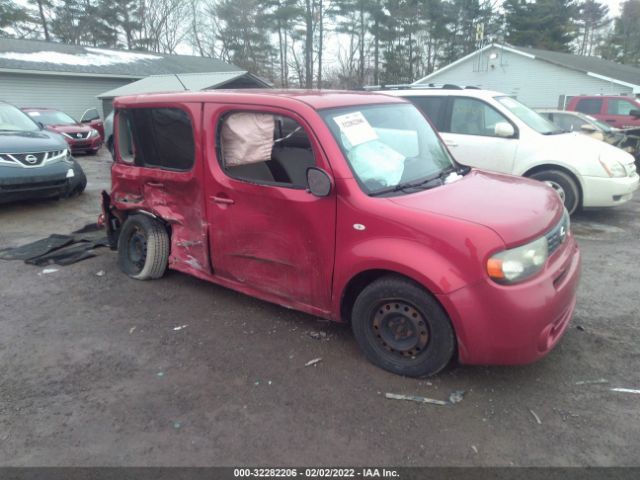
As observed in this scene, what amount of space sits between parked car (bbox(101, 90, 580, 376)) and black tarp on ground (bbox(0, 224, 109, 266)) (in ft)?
5.87

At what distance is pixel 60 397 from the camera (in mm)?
3086

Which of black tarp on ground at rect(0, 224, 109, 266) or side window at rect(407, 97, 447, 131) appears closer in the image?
black tarp on ground at rect(0, 224, 109, 266)

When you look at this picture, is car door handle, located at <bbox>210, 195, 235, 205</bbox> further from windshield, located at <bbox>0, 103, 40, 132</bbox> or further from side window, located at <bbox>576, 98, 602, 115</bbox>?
side window, located at <bbox>576, 98, 602, 115</bbox>

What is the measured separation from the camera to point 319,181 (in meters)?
3.15

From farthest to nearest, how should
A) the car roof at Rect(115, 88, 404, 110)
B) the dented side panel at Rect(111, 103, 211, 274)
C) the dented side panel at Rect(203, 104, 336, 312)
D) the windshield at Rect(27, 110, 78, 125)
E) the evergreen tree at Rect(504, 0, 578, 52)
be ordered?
1. the evergreen tree at Rect(504, 0, 578, 52)
2. the windshield at Rect(27, 110, 78, 125)
3. the dented side panel at Rect(111, 103, 211, 274)
4. the car roof at Rect(115, 88, 404, 110)
5. the dented side panel at Rect(203, 104, 336, 312)

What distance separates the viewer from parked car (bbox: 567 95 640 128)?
13805mm

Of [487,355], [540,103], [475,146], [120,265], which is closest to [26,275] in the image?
[120,265]

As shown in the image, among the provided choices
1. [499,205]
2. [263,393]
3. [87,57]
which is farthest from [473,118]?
[87,57]

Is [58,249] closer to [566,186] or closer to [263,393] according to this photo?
[263,393]

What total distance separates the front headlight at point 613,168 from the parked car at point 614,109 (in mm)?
8373

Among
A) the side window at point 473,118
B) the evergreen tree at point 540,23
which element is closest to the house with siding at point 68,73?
the side window at point 473,118

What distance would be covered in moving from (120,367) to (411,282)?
2.14 metres

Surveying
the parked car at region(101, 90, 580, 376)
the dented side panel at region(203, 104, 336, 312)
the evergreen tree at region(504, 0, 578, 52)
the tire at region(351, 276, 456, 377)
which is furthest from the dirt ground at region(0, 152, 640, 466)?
the evergreen tree at region(504, 0, 578, 52)

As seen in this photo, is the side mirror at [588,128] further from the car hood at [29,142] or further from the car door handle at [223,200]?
the car hood at [29,142]
